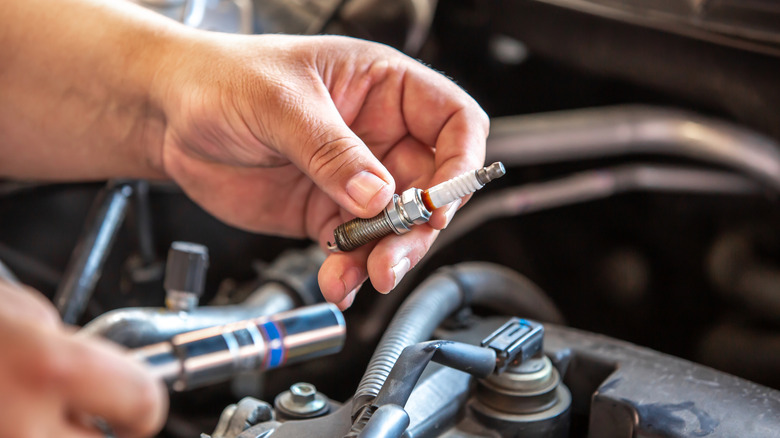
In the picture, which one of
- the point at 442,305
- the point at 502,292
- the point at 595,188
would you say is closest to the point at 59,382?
the point at 442,305

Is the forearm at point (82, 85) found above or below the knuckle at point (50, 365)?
below

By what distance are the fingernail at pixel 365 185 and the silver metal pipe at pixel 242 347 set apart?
0.14 meters

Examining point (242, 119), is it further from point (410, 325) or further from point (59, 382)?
point (59, 382)

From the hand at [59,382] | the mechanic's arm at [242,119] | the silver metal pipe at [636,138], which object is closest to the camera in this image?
the hand at [59,382]

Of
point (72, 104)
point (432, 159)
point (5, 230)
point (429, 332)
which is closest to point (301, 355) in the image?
point (429, 332)

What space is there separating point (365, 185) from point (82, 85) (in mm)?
446

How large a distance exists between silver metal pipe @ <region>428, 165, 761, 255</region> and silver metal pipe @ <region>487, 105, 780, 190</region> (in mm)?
89

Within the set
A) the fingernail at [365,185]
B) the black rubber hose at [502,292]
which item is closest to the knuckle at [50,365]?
the fingernail at [365,185]

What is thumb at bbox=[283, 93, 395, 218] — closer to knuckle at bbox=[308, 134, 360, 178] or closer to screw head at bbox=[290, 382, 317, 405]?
knuckle at bbox=[308, 134, 360, 178]

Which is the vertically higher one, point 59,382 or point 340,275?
point 59,382

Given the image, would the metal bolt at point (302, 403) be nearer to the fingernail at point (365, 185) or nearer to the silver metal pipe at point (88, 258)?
the fingernail at point (365, 185)

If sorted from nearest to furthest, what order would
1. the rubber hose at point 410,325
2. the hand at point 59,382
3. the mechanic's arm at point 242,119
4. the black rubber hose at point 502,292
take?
the hand at point 59,382
the rubber hose at point 410,325
the mechanic's arm at point 242,119
the black rubber hose at point 502,292

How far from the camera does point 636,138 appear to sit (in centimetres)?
99

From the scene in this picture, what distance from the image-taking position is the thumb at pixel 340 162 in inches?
23.7
